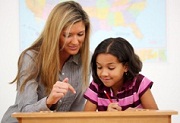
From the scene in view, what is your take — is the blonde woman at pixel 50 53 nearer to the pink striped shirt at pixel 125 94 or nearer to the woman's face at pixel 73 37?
the woman's face at pixel 73 37

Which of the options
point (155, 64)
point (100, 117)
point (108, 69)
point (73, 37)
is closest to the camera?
point (100, 117)

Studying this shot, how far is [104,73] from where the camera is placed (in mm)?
1375

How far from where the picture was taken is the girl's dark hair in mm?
1446

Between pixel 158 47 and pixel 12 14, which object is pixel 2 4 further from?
pixel 158 47

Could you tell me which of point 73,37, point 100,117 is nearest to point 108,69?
point 73,37

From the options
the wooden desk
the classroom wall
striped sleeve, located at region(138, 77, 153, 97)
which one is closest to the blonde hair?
striped sleeve, located at region(138, 77, 153, 97)

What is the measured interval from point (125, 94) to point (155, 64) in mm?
1500

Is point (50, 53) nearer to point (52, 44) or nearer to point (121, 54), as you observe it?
point (52, 44)

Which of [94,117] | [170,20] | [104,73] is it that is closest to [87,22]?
[104,73]

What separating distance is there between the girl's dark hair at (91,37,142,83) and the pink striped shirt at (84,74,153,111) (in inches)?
1.5

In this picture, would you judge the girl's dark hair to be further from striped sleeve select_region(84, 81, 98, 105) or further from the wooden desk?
the wooden desk

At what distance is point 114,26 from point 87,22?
1.38 meters

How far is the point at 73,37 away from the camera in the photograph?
59.3 inches

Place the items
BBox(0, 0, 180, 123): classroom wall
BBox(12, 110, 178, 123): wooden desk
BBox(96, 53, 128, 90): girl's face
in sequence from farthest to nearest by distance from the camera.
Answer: BBox(0, 0, 180, 123): classroom wall < BBox(96, 53, 128, 90): girl's face < BBox(12, 110, 178, 123): wooden desk
